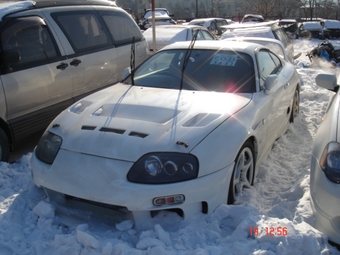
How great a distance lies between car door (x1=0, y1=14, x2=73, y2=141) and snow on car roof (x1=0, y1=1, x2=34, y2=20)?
129 millimetres

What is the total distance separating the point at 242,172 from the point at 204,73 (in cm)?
131

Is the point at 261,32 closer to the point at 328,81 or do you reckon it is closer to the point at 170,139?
the point at 328,81


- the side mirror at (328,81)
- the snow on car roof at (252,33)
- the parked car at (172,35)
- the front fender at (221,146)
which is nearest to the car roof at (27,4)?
the front fender at (221,146)

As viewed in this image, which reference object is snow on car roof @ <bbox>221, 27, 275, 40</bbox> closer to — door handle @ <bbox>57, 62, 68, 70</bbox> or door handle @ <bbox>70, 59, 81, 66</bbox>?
door handle @ <bbox>70, 59, 81, 66</bbox>

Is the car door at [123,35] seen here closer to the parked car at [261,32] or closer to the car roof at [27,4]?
the car roof at [27,4]

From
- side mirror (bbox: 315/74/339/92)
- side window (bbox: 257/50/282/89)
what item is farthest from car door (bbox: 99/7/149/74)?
side mirror (bbox: 315/74/339/92)

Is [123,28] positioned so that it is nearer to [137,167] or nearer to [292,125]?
[292,125]

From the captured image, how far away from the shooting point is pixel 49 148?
3.21 m

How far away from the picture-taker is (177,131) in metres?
3.02

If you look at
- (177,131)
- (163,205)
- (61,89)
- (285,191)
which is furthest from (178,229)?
(61,89)

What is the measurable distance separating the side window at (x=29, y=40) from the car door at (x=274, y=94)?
2696mm

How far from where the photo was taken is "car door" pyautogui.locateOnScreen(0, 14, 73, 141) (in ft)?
14.0

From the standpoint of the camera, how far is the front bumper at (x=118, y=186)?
2.69 m

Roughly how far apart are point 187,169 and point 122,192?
0.51m
